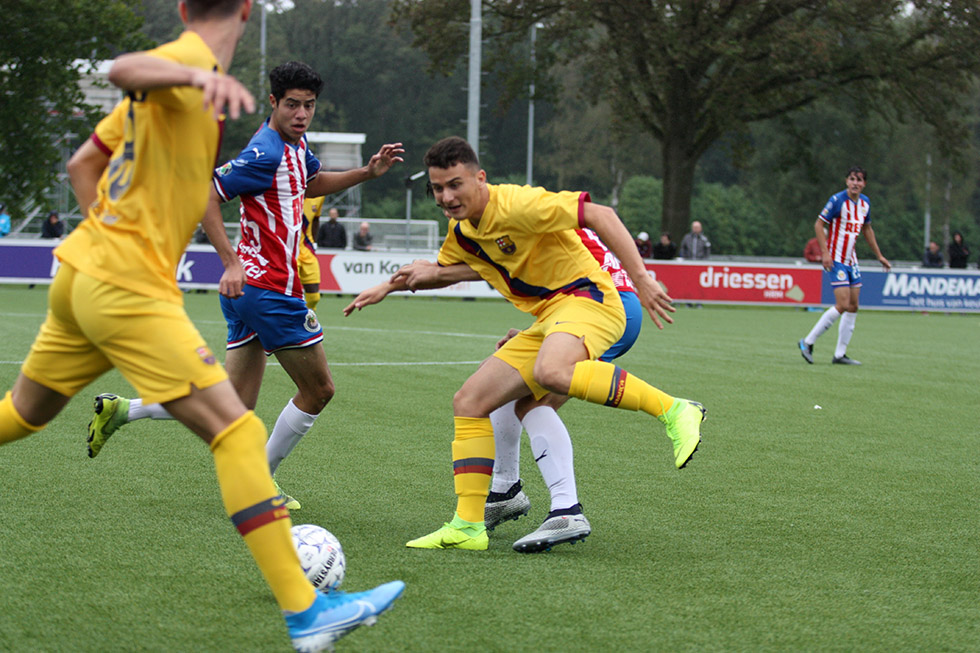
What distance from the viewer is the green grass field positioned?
370 cm

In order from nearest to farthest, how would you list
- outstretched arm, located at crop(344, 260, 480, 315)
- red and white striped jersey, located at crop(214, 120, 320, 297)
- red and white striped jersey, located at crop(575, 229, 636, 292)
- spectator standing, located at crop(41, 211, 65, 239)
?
1. outstretched arm, located at crop(344, 260, 480, 315)
2. red and white striped jersey, located at crop(214, 120, 320, 297)
3. red and white striped jersey, located at crop(575, 229, 636, 292)
4. spectator standing, located at crop(41, 211, 65, 239)

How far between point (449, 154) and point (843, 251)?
1038 cm

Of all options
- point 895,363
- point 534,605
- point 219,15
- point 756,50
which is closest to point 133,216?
point 219,15

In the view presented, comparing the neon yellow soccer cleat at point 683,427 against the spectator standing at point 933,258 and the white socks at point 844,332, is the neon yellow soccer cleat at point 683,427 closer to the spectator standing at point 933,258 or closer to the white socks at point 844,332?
the white socks at point 844,332

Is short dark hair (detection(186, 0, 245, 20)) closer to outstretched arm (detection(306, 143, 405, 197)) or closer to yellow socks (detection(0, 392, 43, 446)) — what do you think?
yellow socks (detection(0, 392, 43, 446))

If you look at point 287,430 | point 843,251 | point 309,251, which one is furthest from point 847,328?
point 287,430

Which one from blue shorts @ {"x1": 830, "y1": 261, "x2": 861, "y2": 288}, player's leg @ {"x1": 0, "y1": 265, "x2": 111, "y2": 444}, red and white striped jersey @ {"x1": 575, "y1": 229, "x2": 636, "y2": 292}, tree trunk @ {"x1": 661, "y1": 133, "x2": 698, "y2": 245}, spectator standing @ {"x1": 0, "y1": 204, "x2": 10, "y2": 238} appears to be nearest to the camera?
player's leg @ {"x1": 0, "y1": 265, "x2": 111, "y2": 444}

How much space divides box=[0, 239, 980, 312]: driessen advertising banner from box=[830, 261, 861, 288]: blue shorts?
33.4 feet

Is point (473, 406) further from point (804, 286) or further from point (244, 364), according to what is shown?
point (804, 286)

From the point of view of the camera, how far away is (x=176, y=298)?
3357 mm

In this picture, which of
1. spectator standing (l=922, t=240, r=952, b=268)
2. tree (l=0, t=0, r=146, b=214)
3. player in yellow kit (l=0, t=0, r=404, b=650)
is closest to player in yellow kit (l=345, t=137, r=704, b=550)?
player in yellow kit (l=0, t=0, r=404, b=650)

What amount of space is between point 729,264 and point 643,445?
61.2 feet

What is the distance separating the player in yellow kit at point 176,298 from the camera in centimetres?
321

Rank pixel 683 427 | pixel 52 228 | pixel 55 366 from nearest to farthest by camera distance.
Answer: pixel 55 366 < pixel 683 427 < pixel 52 228
